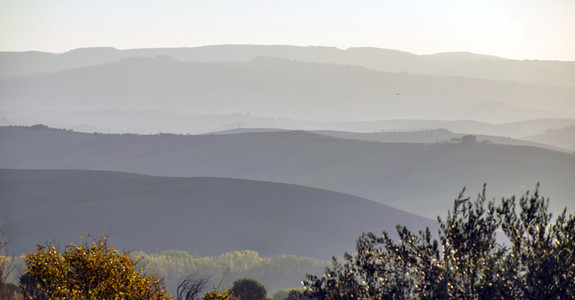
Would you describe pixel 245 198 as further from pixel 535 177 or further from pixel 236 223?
pixel 535 177

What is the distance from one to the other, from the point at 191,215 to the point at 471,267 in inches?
4535

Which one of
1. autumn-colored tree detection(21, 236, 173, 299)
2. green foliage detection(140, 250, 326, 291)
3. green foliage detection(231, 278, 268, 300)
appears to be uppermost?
autumn-colored tree detection(21, 236, 173, 299)

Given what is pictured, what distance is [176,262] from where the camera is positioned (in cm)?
9075

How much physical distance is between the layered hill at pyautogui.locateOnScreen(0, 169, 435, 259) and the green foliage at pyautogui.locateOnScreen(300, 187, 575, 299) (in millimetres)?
96382

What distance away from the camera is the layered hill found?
390ft

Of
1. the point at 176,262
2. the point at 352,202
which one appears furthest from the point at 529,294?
the point at 352,202

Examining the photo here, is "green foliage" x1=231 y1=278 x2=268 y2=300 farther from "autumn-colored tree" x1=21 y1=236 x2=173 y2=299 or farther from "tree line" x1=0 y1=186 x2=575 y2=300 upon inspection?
"autumn-colored tree" x1=21 y1=236 x2=173 y2=299

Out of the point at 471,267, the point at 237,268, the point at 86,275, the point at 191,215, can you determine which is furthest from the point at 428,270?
the point at 191,215

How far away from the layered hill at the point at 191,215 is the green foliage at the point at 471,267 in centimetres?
9638

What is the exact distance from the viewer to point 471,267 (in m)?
15.8

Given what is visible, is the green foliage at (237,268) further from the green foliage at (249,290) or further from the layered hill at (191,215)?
the green foliage at (249,290)

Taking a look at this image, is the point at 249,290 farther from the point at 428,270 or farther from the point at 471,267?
the point at 471,267

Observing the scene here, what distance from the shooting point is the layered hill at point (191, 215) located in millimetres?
118812

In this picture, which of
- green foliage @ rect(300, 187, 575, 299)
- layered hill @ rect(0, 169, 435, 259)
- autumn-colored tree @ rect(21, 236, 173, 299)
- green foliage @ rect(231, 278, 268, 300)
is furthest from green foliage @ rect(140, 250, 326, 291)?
autumn-colored tree @ rect(21, 236, 173, 299)
